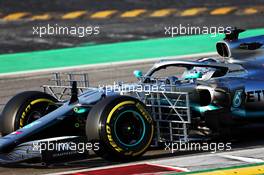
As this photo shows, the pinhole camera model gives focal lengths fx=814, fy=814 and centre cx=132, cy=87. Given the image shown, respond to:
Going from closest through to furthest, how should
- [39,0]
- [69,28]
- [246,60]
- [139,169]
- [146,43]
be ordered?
[139,169], [246,60], [146,43], [69,28], [39,0]

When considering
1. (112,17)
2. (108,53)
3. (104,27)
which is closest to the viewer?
(108,53)

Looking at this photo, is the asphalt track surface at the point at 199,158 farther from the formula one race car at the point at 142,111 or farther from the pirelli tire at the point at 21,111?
the pirelli tire at the point at 21,111

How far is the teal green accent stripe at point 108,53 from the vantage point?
68.7ft

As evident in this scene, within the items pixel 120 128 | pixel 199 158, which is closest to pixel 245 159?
pixel 199 158

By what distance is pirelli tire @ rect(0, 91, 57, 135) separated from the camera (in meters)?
11.1

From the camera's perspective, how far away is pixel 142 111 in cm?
1030

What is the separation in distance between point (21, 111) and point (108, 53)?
1090 cm

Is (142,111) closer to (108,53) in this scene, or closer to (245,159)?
(245,159)

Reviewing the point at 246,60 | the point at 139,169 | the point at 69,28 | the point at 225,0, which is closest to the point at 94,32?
the point at 69,28

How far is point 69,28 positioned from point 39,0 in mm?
3138

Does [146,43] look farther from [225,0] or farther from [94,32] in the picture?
[225,0]

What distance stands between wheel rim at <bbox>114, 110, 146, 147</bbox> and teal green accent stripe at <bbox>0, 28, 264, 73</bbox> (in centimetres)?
1035

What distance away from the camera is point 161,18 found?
26.0 metres

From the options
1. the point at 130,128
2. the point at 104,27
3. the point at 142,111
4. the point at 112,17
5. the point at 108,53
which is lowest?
the point at 130,128
